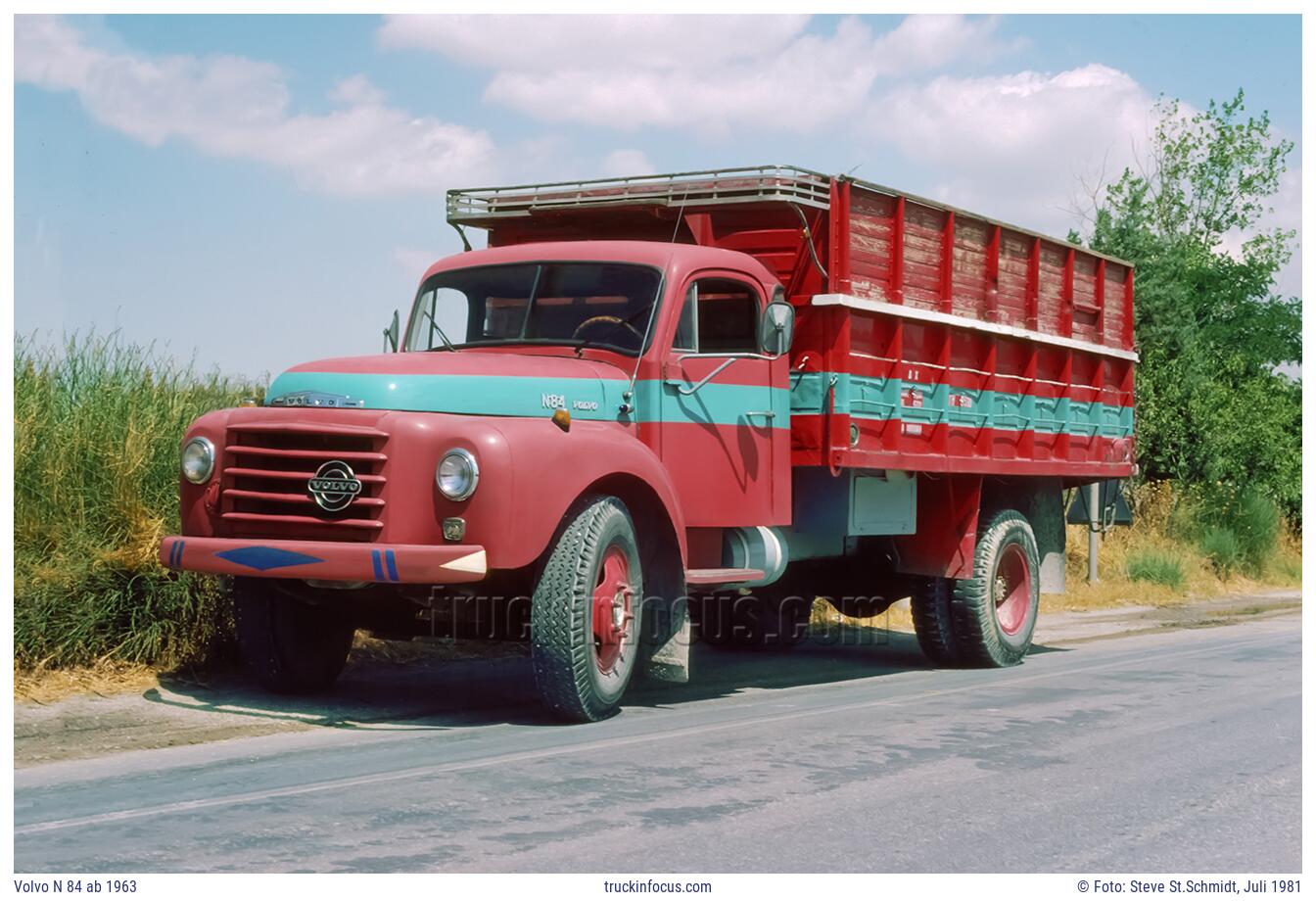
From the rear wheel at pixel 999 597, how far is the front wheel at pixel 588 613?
397cm

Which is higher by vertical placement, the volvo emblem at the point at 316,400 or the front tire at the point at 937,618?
the volvo emblem at the point at 316,400

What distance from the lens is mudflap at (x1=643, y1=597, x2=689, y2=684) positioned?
29.8 feet

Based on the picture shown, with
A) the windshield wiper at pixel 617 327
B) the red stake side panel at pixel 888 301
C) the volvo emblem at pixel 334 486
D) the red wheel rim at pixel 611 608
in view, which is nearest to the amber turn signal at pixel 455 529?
the volvo emblem at pixel 334 486

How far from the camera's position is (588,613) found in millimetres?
8234

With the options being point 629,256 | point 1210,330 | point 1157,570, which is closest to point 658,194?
point 629,256

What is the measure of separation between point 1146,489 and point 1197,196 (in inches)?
666

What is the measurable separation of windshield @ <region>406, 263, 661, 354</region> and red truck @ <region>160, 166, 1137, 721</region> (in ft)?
0.06

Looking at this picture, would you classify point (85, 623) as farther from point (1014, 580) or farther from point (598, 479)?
point (1014, 580)

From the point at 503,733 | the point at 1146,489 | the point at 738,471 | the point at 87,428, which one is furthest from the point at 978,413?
the point at 1146,489

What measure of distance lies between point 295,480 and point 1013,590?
6.69m

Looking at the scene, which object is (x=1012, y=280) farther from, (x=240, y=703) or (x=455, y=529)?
(x=240, y=703)

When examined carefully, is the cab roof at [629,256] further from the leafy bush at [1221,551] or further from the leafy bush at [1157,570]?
the leafy bush at [1221,551]

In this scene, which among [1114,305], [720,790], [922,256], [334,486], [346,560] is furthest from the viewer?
[1114,305]

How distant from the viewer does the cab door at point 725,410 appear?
30.9 feet
